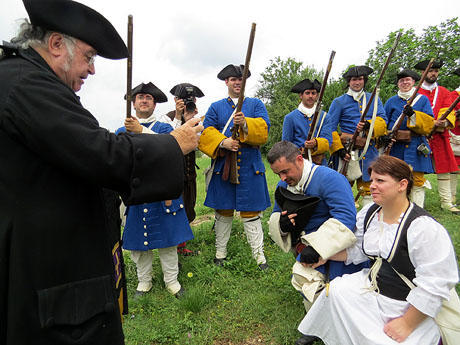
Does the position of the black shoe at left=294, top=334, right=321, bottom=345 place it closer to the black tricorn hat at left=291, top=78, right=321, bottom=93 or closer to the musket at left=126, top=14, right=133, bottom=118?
the musket at left=126, top=14, right=133, bottom=118

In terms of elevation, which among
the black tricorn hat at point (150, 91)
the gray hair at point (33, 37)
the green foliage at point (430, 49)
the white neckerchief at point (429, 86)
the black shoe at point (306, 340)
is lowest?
the black shoe at point (306, 340)

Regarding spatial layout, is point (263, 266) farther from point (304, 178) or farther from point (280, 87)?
point (280, 87)

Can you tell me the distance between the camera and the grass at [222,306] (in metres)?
3.09

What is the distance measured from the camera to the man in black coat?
3.78 feet

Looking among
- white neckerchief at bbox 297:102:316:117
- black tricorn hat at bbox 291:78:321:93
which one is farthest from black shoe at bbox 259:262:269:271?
black tricorn hat at bbox 291:78:321:93

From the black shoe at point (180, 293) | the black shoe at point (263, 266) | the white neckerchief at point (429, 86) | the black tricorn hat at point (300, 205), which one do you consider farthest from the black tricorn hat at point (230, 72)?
the white neckerchief at point (429, 86)

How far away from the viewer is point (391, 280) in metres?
2.35

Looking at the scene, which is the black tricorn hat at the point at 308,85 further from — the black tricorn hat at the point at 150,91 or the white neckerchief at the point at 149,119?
the white neckerchief at the point at 149,119

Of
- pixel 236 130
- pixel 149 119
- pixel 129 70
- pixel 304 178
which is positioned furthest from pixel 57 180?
pixel 236 130

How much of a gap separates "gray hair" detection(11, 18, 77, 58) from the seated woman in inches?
85.6

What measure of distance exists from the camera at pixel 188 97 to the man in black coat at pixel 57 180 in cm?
284

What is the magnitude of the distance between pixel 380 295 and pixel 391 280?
14 centimetres

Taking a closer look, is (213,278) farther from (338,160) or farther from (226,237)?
(338,160)

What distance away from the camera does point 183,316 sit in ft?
11.2
